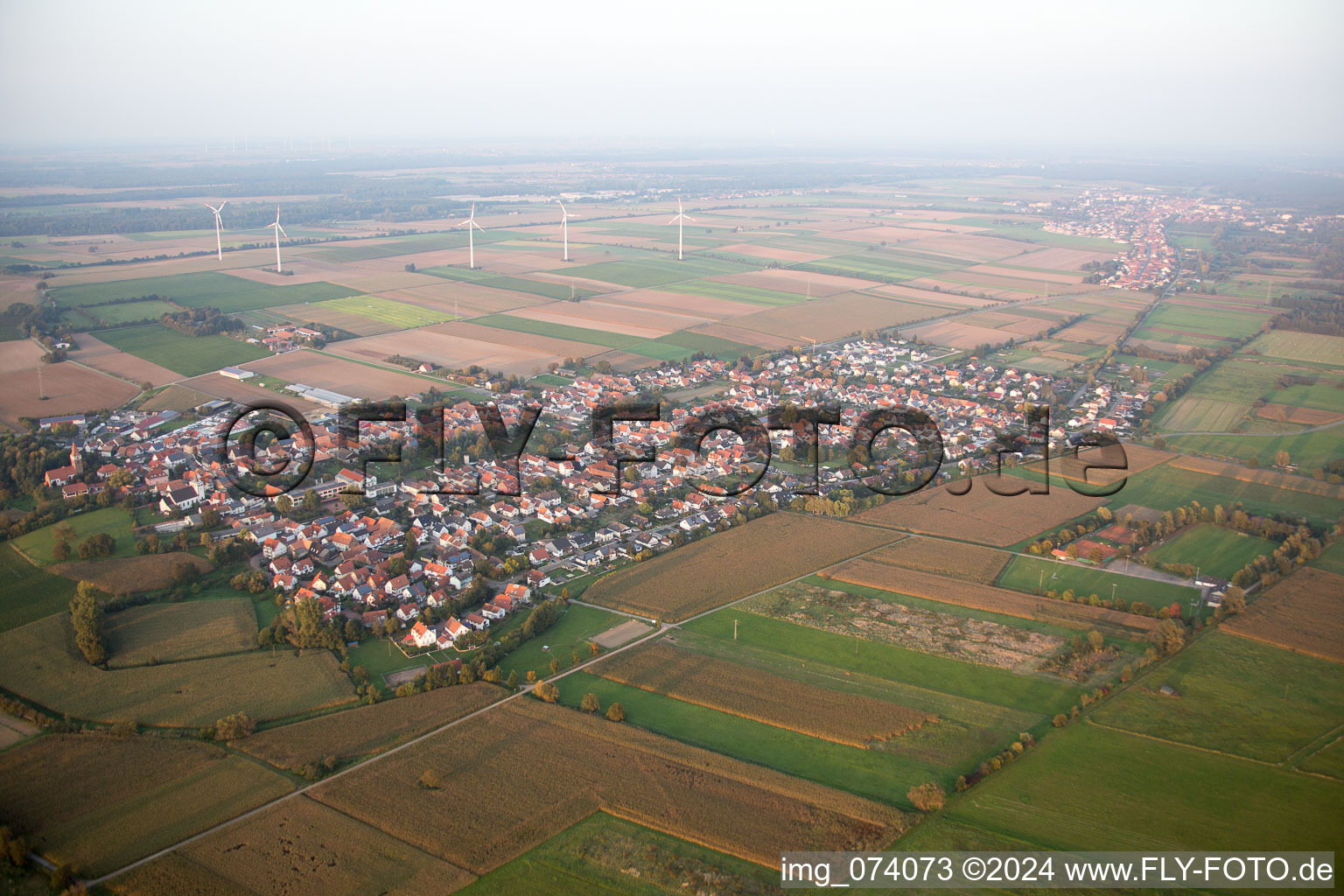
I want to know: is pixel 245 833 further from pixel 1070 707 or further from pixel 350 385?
pixel 350 385

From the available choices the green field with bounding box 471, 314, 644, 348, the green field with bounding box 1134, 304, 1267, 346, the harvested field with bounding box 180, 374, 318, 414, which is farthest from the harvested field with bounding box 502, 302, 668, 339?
the green field with bounding box 1134, 304, 1267, 346

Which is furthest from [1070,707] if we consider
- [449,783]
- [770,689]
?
[449,783]

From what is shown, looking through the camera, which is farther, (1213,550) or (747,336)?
(747,336)

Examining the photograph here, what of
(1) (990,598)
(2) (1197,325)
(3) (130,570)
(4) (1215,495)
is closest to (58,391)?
(3) (130,570)

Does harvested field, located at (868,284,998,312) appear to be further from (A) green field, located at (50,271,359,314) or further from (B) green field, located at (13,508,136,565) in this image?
(B) green field, located at (13,508,136,565)

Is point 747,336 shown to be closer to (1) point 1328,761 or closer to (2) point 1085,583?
(2) point 1085,583

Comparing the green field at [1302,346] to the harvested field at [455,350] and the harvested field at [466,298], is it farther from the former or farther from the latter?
the harvested field at [466,298]
